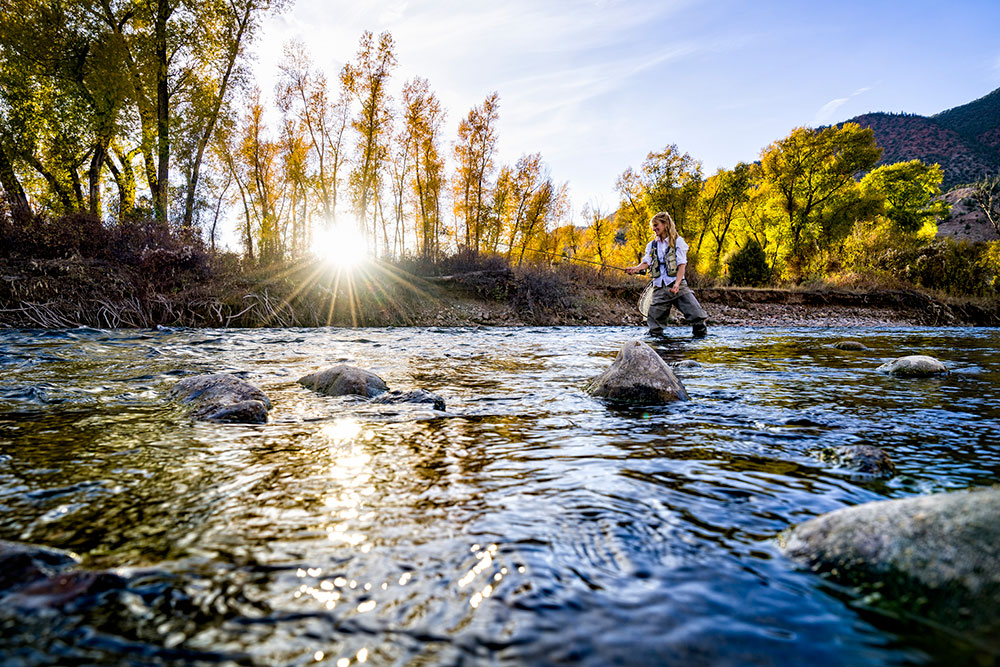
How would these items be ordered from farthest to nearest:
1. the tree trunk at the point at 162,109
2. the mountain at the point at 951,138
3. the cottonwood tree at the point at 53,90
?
the mountain at the point at 951,138 < the tree trunk at the point at 162,109 < the cottonwood tree at the point at 53,90

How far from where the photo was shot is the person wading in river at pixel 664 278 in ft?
36.8

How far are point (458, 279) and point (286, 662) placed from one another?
1635 cm

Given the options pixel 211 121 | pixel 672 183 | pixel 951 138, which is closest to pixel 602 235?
pixel 672 183

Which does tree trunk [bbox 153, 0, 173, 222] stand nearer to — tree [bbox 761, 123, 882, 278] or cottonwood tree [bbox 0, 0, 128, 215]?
cottonwood tree [bbox 0, 0, 128, 215]

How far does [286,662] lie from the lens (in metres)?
0.96

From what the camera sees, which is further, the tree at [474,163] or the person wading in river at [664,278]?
the tree at [474,163]

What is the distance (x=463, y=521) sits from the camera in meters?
1.70

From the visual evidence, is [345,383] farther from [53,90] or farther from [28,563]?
[53,90]

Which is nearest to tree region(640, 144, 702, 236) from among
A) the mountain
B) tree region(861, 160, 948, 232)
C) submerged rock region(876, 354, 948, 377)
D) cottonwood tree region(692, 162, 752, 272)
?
cottonwood tree region(692, 162, 752, 272)

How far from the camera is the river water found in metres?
1.04

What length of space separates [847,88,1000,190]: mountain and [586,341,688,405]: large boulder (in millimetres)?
128851

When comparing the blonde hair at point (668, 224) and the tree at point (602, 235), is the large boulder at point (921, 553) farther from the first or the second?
the tree at point (602, 235)

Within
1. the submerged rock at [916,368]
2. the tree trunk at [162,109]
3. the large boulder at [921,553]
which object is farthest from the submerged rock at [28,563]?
the tree trunk at [162,109]

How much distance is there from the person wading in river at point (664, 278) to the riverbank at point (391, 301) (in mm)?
5610
